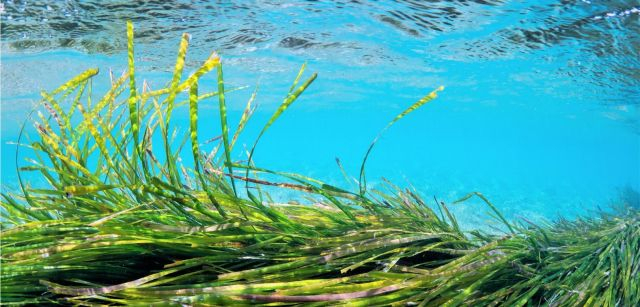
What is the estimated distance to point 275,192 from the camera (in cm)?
2489

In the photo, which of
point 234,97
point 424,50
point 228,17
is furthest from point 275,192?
point 228,17

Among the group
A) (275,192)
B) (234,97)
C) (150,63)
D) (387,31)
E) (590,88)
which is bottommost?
A: (275,192)

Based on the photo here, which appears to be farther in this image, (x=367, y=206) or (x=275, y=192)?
(x=275, y=192)

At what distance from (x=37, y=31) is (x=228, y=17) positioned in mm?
6278

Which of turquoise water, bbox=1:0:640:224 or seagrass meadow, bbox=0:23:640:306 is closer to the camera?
seagrass meadow, bbox=0:23:640:306

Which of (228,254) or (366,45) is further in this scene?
(366,45)

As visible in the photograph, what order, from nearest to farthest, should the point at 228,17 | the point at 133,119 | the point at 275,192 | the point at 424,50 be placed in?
the point at 133,119, the point at 228,17, the point at 424,50, the point at 275,192

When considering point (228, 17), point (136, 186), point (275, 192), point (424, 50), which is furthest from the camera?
point (275, 192)

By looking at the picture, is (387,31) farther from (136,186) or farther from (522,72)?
(136,186)

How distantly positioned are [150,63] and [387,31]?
10.6m

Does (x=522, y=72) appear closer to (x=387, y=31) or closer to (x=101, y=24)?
(x=387, y=31)

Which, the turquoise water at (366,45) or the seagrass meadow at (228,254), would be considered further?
the turquoise water at (366,45)

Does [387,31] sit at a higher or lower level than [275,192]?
higher

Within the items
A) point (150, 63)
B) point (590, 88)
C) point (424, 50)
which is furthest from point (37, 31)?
point (590, 88)
